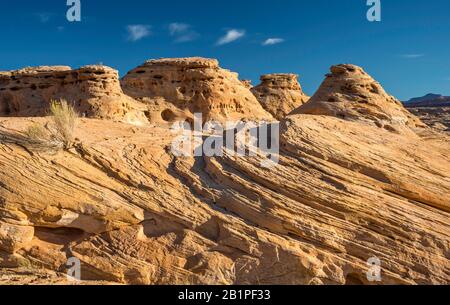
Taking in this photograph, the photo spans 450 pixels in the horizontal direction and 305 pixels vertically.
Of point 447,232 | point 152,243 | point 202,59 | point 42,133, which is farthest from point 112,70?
point 447,232

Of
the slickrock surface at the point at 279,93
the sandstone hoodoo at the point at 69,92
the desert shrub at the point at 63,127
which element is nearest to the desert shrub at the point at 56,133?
the desert shrub at the point at 63,127

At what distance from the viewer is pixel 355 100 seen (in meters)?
19.7

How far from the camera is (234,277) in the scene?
5.50 m

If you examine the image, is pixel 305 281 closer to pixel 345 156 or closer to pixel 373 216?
pixel 373 216

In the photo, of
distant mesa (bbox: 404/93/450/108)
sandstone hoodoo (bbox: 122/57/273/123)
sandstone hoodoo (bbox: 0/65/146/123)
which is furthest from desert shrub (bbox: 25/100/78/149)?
distant mesa (bbox: 404/93/450/108)

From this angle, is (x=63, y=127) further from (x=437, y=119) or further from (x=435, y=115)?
(x=435, y=115)

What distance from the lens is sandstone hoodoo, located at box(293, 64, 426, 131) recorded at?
59.6 ft

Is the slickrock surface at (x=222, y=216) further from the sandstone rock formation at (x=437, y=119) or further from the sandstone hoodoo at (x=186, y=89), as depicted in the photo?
the sandstone rock formation at (x=437, y=119)

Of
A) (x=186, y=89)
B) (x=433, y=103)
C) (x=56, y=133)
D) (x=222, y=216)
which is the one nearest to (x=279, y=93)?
(x=186, y=89)

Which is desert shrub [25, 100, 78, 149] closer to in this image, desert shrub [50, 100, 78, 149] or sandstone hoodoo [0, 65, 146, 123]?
desert shrub [50, 100, 78, 149]

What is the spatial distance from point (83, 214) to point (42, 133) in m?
1.71

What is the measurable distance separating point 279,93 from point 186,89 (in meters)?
11.6
